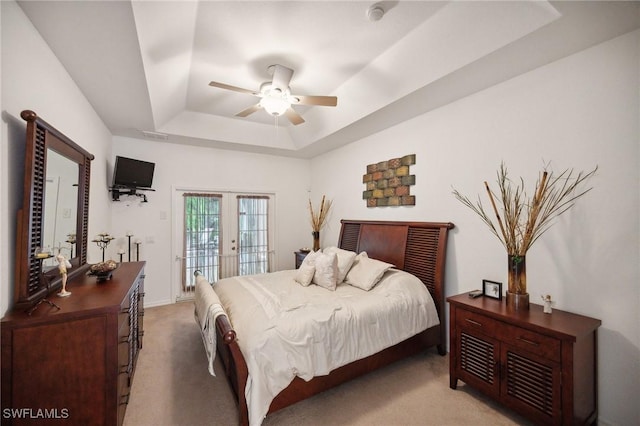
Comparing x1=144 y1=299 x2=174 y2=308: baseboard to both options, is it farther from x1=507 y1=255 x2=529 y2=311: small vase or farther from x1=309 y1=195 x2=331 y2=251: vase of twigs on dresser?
x1=507 y1=255 x2=529 y2=311: small vase

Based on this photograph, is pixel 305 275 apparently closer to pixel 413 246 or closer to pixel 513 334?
pixel 413 246

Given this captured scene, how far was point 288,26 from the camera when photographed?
88.8 inches

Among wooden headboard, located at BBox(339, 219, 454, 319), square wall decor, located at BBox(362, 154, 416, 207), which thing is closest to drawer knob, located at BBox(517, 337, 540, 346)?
wooden headboard, located at BBox(339, 219, 454, 319)

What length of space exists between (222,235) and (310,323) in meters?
3.36

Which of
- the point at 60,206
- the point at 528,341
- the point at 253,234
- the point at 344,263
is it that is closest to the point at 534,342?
the point at 528,341

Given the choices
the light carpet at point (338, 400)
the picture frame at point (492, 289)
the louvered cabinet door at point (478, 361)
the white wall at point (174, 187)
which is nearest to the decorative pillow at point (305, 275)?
the light carpet at point (338, 400)

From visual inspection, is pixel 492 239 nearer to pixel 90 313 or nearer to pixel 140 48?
pixel 90 313

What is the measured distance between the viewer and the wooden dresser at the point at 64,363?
1.34 meters

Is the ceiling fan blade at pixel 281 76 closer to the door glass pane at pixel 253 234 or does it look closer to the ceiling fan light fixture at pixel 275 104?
the ceiling fan light fixture at pixel 275 104

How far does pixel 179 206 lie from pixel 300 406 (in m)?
3.72

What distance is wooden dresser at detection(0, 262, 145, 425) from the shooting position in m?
1.34

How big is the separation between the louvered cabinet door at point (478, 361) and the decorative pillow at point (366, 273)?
0.91 metres

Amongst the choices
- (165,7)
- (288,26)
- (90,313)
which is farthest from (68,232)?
(288,26)

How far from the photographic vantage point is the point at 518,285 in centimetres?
210
